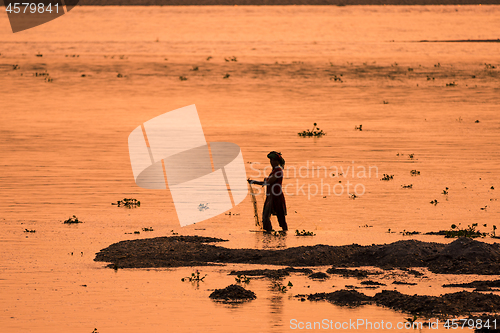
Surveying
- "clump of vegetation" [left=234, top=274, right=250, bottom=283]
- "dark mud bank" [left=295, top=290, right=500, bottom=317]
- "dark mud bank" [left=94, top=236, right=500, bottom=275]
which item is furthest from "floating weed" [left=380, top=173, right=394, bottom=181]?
"dark mud bank" [left=295, top=290, right=500, bottom=317]

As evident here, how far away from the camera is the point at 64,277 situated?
12.8m

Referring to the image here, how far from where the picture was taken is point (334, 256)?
1372 cm

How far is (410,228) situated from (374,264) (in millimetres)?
3491

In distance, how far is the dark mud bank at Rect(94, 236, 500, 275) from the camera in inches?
515

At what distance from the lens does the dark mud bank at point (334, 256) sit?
13.1 metres

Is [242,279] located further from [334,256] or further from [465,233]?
[465,233]

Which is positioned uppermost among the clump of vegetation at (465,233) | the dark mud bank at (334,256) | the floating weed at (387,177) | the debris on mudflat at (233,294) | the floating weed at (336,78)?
the floating weed at (336,78)

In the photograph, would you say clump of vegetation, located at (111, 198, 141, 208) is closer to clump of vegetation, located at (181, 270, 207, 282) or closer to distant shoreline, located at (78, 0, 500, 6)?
clump of vegetation, located at (181, 270, 207, 282)

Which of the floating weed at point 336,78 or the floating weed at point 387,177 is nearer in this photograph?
the floating weed at point 387,177

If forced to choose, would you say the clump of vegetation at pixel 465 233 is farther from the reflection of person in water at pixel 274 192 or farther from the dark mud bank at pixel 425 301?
the dark mud bank at pixel 425 301

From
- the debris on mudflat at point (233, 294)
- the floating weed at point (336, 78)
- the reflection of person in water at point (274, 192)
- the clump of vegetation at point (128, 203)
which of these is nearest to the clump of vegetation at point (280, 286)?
the debris on mudflat at point (233, 294)

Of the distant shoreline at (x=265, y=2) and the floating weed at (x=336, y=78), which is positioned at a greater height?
the distant shoreline at (x=265, y=2)

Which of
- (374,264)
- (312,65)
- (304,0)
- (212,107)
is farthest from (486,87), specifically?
(304,0)

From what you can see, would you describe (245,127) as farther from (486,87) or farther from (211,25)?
(211,25)
